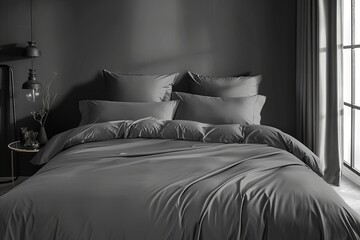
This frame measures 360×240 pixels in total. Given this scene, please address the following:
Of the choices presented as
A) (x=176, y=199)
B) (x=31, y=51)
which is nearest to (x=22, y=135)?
(x=31, y=51)

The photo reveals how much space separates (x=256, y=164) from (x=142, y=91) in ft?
6.67

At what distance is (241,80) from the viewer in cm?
520

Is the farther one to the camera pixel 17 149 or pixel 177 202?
pixel 17 149

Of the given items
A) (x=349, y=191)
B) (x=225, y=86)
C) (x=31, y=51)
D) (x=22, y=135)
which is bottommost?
(x=349, y=191)

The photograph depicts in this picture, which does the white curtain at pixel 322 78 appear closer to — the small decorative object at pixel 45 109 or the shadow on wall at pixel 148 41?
the shadow on wall at pixel 148 41

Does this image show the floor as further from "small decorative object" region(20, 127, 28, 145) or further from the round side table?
"small decorative object" region(20, 127, 28, 145)

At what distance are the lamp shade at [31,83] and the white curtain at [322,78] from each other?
2.66m

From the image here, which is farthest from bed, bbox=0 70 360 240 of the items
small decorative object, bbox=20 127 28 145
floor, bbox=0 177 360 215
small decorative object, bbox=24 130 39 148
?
small decorative object, bbox=20 127 28 145

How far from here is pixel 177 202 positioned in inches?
107

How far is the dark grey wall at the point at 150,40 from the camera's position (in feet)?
17.6

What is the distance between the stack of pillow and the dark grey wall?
0.65 feet

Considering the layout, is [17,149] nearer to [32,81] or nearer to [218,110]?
[32,81]

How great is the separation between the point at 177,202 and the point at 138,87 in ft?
8.51

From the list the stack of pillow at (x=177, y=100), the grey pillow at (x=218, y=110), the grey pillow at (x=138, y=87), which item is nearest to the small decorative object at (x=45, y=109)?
the stack of pillow at (x=177, y=100)
